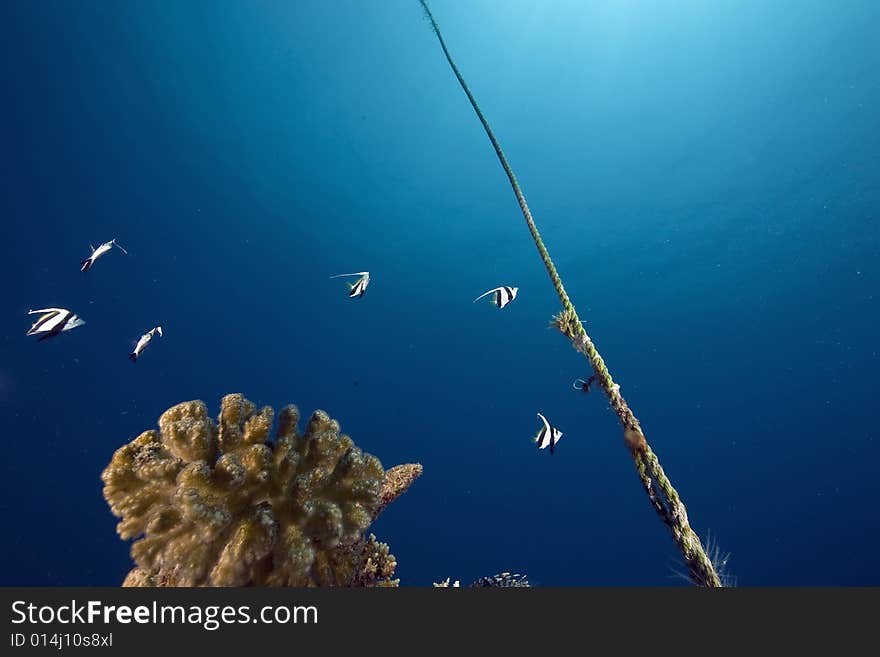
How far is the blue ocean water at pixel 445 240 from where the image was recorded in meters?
18.5

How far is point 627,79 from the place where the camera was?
21.5 m

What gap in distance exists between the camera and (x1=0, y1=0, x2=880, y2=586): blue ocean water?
60.8 ft

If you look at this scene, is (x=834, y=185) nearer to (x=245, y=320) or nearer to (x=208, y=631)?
(x=208, y=631)

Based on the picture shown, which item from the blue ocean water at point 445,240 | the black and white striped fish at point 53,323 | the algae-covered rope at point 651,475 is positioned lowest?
the algae-covered rope at point 651,475

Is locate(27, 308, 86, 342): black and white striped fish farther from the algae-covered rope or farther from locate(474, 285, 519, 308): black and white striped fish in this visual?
the algae-covered rope

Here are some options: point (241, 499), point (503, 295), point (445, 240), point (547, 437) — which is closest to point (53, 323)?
point (241, 499)

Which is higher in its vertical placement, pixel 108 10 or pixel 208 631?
pixel 108 10

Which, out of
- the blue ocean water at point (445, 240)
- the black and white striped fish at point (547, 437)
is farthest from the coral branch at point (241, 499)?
the blue ocean water at point (445, 240)

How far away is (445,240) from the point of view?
29.6 m

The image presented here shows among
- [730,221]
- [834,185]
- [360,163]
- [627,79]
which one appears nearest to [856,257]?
[834,185]

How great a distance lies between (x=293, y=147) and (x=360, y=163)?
12.3ft

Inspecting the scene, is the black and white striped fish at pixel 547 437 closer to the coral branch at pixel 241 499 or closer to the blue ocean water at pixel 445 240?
the coral branch at pixel 241 499

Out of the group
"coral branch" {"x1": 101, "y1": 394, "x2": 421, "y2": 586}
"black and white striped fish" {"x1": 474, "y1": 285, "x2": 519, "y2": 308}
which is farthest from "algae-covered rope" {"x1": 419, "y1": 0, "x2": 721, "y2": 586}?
"coral branch" {"x1": 101, "y1": 394, "x2": 421, "y2": 586}

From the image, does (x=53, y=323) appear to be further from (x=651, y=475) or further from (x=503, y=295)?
(x=651, y=475)
